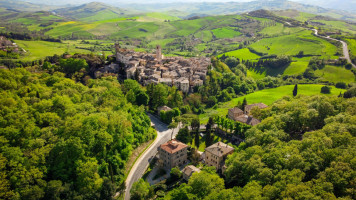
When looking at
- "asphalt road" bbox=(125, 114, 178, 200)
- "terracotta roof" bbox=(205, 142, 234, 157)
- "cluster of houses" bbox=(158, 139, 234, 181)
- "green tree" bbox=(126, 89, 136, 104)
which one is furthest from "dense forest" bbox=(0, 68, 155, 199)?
"terracotta roof" bbox=(205, 142, 234, 157)

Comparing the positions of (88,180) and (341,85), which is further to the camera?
(341,85)

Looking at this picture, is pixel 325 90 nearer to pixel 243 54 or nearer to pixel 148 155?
pixel 243 54

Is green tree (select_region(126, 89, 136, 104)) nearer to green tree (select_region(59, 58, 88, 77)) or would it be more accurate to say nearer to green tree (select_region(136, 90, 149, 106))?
green tree (select_region(136, 90, 149, 106))

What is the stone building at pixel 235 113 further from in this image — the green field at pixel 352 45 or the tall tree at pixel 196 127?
the green field at pixel 352 45

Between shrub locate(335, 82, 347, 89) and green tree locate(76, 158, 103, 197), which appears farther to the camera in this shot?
shrub locate(335, 82, 347, 89)

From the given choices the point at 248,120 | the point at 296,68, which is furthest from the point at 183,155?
the point at 296,68

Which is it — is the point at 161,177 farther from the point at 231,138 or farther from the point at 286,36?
the point at 286,36
